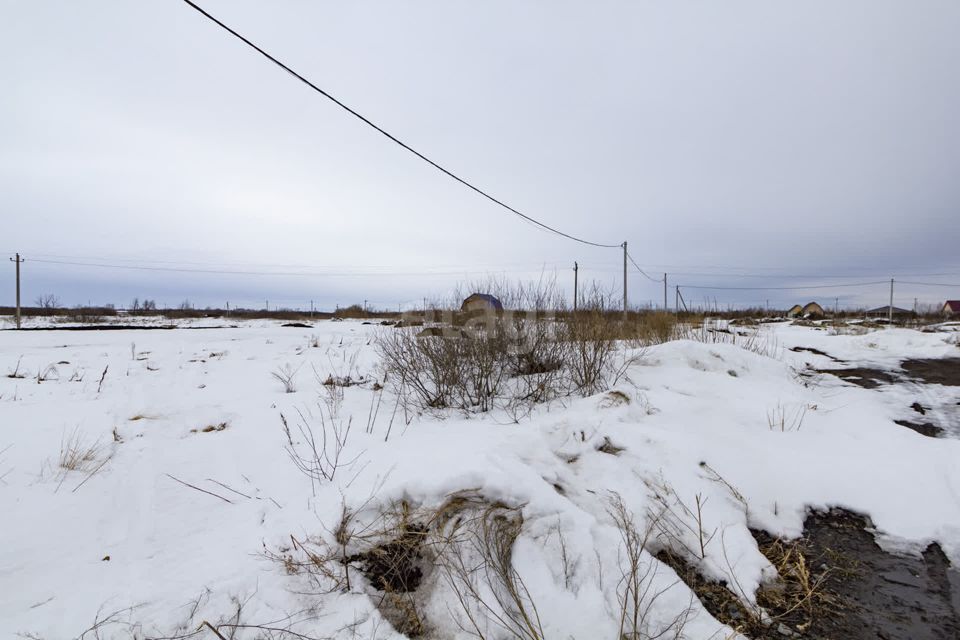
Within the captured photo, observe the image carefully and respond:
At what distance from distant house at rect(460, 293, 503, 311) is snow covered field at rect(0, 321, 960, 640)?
147cm

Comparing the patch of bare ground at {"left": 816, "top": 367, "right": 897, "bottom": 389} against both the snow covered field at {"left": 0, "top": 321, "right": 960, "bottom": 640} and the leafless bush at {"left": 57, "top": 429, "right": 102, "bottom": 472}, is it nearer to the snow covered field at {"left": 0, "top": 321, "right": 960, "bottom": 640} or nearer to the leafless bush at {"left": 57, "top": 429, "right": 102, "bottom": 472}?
the snow covered field at {"left": 0, "top": 321, "right": 960, "bottom": 640}

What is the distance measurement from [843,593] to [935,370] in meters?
8.14

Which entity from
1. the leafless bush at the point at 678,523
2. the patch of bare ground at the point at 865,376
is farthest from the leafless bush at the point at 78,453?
the patch of bare ground at the point at 865,376

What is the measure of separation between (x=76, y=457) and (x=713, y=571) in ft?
15.9

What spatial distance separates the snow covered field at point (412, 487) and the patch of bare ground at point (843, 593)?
11cm

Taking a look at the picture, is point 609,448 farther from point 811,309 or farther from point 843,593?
point 811,309

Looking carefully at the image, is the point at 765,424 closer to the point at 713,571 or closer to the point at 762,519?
the point at 762,519

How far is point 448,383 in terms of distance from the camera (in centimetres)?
514

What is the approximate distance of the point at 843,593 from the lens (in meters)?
2.08

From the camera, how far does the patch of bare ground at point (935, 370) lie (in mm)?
6250

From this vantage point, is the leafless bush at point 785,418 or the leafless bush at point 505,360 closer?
the leafless bush at point 785,418

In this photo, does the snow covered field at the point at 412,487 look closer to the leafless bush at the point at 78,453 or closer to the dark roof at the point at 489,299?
the leafless bush at the point at 78,453

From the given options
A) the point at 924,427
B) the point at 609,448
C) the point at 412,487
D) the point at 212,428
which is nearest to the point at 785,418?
the point at 924,427

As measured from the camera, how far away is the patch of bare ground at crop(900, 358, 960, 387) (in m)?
6.25
